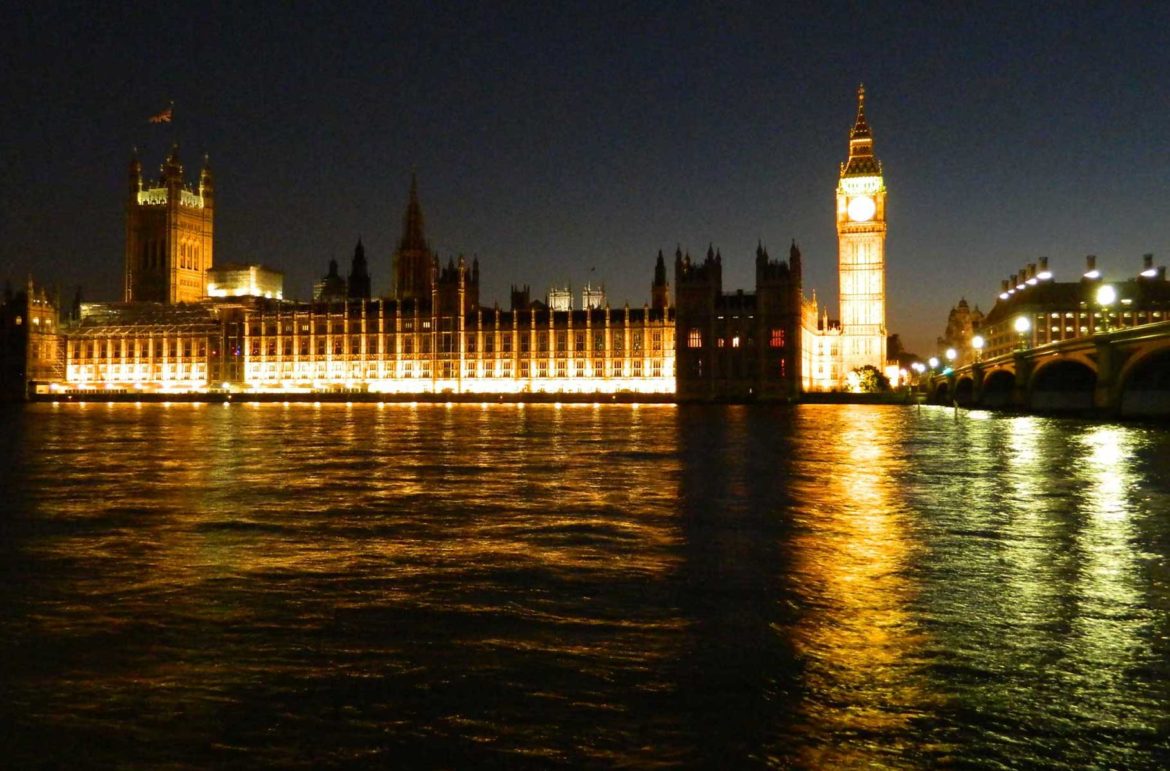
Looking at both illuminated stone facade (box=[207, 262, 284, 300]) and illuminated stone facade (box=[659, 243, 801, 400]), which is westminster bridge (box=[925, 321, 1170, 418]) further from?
illuminated stone facade (box=[207, 262, 284, 300])

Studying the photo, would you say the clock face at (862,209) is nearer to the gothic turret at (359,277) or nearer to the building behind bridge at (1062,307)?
the building behind bridge at (1062,307)

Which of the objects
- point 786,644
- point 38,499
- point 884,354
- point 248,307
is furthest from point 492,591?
point 248,307

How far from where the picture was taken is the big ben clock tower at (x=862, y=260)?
423ft

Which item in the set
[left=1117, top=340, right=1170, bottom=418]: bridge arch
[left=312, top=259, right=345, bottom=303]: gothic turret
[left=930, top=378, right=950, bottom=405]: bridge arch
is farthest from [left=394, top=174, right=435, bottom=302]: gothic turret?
[left=1117, top=340, right=1170, bottom=418]: bridge arch

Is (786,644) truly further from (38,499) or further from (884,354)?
(884,354)

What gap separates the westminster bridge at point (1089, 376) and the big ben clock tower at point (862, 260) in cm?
4795

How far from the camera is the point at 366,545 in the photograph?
36.9ft

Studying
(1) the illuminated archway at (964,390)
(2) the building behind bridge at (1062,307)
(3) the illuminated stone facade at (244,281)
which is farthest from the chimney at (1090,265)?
(3) the illuminated stone facade at (244,281)

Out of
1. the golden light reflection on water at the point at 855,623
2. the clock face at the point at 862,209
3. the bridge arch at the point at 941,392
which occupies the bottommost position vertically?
the golden light reflection on water at the point at 855,623

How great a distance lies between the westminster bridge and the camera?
47.9m

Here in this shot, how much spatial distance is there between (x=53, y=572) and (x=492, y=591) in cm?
441

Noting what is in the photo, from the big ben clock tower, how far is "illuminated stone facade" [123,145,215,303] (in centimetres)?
9976

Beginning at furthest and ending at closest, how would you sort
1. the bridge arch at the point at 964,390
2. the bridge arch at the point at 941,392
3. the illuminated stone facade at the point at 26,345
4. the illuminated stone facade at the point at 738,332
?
1. the illuminated stone facade at the point at 26,345
2. the illuminated stone facade at the point at 738,332
3. the bridge arch at the point at 941,392
4. the bridge arch at the point at 964,390

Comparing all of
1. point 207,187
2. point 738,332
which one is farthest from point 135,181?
point 738,332
